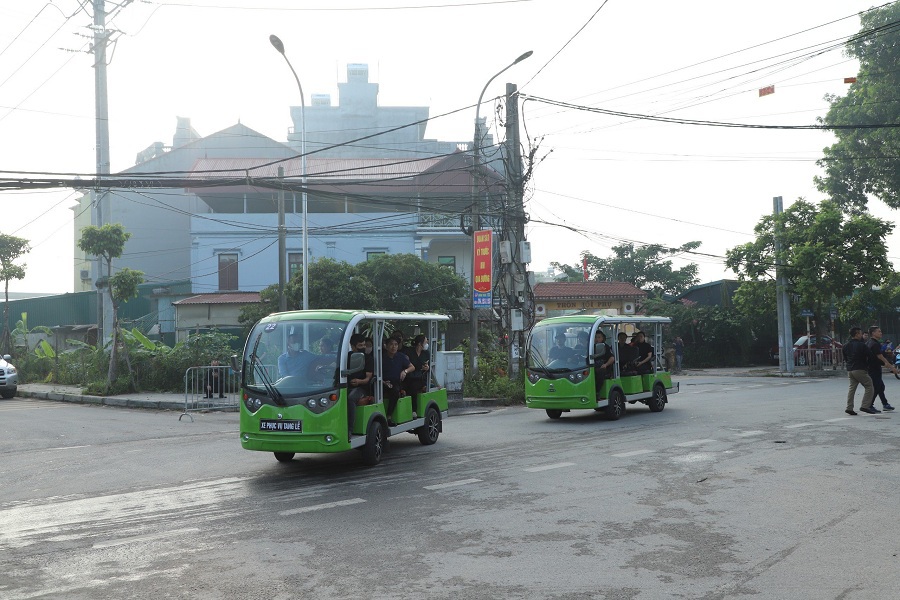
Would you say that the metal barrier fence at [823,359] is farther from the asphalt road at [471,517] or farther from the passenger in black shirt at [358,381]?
the passenger in black shirt at [358,381]

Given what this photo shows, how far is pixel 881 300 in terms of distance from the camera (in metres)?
33.3

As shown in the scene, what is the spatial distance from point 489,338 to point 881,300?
16174 mm

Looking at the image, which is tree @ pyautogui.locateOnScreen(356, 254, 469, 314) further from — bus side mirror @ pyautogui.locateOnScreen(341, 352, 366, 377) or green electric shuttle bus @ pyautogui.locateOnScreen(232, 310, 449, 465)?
bus side mirror @ pyautogui.locateOnScreen(341, 352, 366, 377)

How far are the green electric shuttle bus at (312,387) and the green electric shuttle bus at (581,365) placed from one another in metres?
5.94

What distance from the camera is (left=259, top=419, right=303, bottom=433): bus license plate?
33.6ft

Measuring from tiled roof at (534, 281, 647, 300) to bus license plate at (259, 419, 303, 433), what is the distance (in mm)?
34623

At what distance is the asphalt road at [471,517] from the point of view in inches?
234

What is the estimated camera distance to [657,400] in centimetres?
1883

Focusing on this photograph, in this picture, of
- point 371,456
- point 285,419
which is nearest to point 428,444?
point 371,456

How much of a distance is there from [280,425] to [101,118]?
25.4 metres

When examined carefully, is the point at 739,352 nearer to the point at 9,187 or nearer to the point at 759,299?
the point at 759,299

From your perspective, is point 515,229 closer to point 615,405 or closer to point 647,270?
point 615,405

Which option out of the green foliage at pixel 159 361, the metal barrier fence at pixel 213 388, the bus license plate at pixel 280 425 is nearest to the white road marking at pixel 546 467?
the bus license plate at pixel 280 425

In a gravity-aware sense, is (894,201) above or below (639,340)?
above
